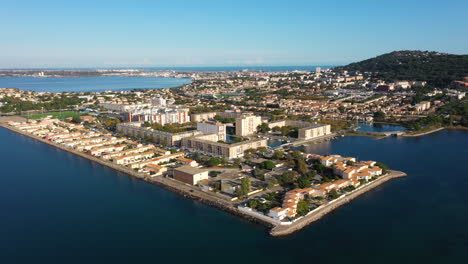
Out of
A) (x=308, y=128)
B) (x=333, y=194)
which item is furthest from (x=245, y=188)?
(x=308, y=128)

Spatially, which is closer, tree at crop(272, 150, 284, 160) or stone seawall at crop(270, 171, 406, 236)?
stone seawall at crop(270, 171, 406, 236)

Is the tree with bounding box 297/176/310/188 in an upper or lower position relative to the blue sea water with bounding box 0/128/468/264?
upper

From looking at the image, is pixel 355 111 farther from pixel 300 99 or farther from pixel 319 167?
pixel 319 167

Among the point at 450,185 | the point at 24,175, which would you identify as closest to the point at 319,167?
the point at 450,185

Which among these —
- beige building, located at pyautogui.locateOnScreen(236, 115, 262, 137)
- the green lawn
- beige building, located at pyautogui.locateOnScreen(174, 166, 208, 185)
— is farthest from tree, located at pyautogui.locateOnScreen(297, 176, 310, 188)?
the green lawn

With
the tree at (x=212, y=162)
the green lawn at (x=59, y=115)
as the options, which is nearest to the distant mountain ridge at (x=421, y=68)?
the tree at (x=212, y=162)

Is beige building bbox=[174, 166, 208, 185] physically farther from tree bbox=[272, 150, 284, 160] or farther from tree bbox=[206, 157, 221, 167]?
tree bbox=[272, 150, 284, 160]

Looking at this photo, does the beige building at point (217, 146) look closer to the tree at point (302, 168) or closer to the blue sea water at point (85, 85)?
the tree at point (302, 168)
